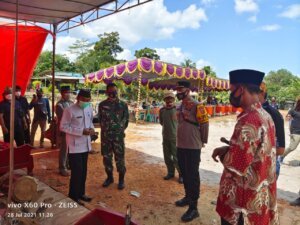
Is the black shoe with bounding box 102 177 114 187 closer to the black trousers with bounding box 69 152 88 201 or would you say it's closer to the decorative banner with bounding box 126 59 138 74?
the black trousers with bounding box 69 152 88 201

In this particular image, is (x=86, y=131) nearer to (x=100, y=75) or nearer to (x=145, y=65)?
(x=145, y=65)

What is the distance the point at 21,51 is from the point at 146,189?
19.0ft

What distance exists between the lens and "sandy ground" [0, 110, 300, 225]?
12.7 ft

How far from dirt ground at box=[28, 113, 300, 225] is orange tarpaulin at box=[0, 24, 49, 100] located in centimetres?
241

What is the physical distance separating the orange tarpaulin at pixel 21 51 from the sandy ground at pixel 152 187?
241 centimetres

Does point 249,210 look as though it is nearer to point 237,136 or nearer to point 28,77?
point 237,136

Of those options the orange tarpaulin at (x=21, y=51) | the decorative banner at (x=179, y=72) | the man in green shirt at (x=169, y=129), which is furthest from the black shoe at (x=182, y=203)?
the decorative banner at (x=179, y=72)

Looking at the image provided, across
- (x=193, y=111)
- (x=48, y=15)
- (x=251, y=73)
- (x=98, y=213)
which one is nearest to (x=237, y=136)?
(x=251, y=73)

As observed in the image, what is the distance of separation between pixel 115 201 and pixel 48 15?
614cm

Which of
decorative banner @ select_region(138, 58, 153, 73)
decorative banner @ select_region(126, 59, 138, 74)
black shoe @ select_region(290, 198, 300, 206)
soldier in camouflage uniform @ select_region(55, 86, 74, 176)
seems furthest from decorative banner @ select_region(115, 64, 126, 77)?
black shoe @ select_region(290, 198, 300, 206)

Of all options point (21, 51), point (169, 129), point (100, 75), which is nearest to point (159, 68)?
point (100, 75)

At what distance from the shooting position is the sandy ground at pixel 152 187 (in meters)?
3.87

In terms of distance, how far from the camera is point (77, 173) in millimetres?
3924

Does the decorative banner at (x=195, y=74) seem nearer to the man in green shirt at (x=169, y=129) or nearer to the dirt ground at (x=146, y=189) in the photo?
the dirt ground at (x=146, y=189)
